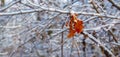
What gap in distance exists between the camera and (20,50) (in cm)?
455

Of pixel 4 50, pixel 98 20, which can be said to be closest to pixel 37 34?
pixel 98 20

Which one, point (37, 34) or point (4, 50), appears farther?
point (4, 50)

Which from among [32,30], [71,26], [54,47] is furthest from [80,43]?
[71,26]

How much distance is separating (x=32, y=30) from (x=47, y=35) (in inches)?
13.4

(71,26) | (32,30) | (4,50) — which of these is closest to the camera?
(71,26)

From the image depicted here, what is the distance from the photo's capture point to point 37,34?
4.31 metres

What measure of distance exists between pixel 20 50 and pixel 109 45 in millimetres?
1087

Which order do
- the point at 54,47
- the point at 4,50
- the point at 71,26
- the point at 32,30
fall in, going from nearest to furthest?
the point at 71,26
the point at 32,30
the point at 54,47
the point at 4,50

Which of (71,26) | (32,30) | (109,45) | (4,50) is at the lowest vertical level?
(4,50)

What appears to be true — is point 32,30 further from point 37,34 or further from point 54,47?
point 54,47

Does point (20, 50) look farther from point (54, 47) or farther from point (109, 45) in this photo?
point (109, 45)

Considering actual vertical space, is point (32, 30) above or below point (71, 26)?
below

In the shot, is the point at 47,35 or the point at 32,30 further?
the point at 47,35

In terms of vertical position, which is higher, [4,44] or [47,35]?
[47,35]
